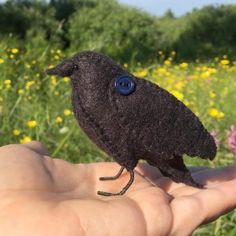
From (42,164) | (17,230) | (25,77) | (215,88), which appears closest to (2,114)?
(25,77)

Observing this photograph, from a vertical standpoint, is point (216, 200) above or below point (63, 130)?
above

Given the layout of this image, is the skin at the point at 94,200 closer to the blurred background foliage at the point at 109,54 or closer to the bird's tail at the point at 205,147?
the bird's tail at the point at 205,147

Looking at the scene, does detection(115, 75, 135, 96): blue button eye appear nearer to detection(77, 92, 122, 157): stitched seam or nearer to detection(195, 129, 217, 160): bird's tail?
detection(77, 92, 122, 157): stitched seam

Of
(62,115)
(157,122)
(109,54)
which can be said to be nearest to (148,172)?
(157,122)

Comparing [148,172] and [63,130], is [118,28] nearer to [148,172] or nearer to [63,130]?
[63,130]

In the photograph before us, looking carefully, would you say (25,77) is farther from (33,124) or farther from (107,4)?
(107,4)

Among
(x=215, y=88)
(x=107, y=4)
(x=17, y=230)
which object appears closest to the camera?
(x=17, y=230)
